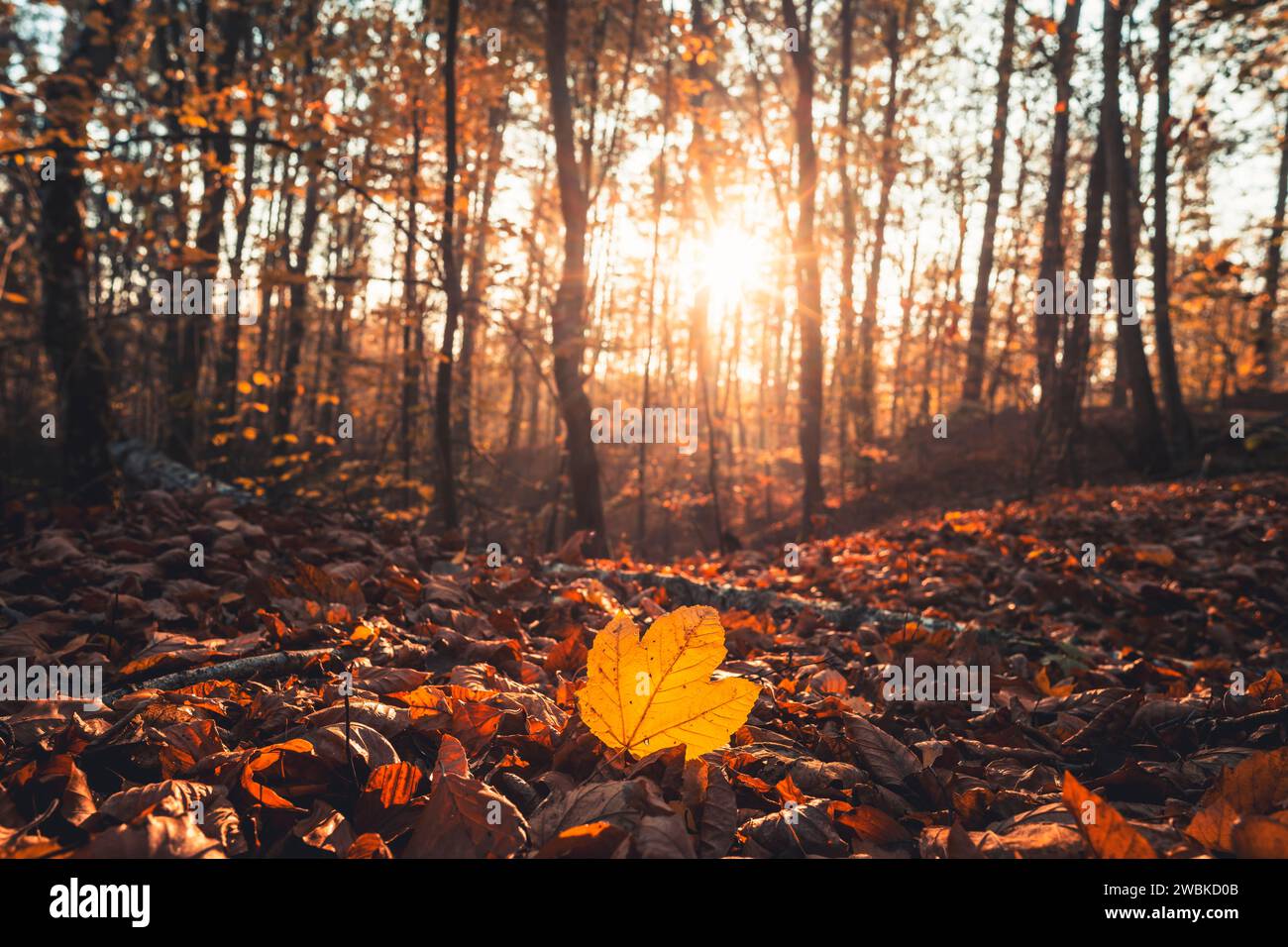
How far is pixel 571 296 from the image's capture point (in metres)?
5.62

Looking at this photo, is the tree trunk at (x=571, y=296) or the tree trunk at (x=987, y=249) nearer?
the tree trunk at (x=571, y=296)

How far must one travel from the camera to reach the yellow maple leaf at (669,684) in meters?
1.29

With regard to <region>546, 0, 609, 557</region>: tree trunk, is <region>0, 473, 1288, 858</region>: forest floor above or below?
below

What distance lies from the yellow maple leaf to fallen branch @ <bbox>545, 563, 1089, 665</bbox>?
5.82ft

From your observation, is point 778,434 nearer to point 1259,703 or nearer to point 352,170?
point 352,170

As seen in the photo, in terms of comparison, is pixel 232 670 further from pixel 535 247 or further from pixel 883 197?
pixel 883 197

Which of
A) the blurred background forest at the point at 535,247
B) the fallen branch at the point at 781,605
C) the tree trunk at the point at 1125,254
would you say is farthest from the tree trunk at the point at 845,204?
the fallen branch at the point at 781,605

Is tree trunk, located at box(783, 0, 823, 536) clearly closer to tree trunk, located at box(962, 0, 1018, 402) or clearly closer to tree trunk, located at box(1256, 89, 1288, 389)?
tree trunk, located at box(962, 0, 1018, 402)

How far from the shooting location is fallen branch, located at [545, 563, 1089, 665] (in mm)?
2834

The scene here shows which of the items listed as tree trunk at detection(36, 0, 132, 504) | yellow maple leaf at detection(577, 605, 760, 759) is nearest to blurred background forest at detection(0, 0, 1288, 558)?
tree trunk at detection(36, 0, 132, 504)

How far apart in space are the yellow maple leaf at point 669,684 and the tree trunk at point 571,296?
4.27 m

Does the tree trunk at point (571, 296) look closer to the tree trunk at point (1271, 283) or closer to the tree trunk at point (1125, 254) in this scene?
the tree trunk at point (1125, 254)

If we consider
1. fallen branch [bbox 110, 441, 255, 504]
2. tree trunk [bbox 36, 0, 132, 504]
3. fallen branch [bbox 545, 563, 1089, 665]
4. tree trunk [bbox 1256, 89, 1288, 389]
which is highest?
tree trunk [bbox 1256, 89, 1288, 389]
